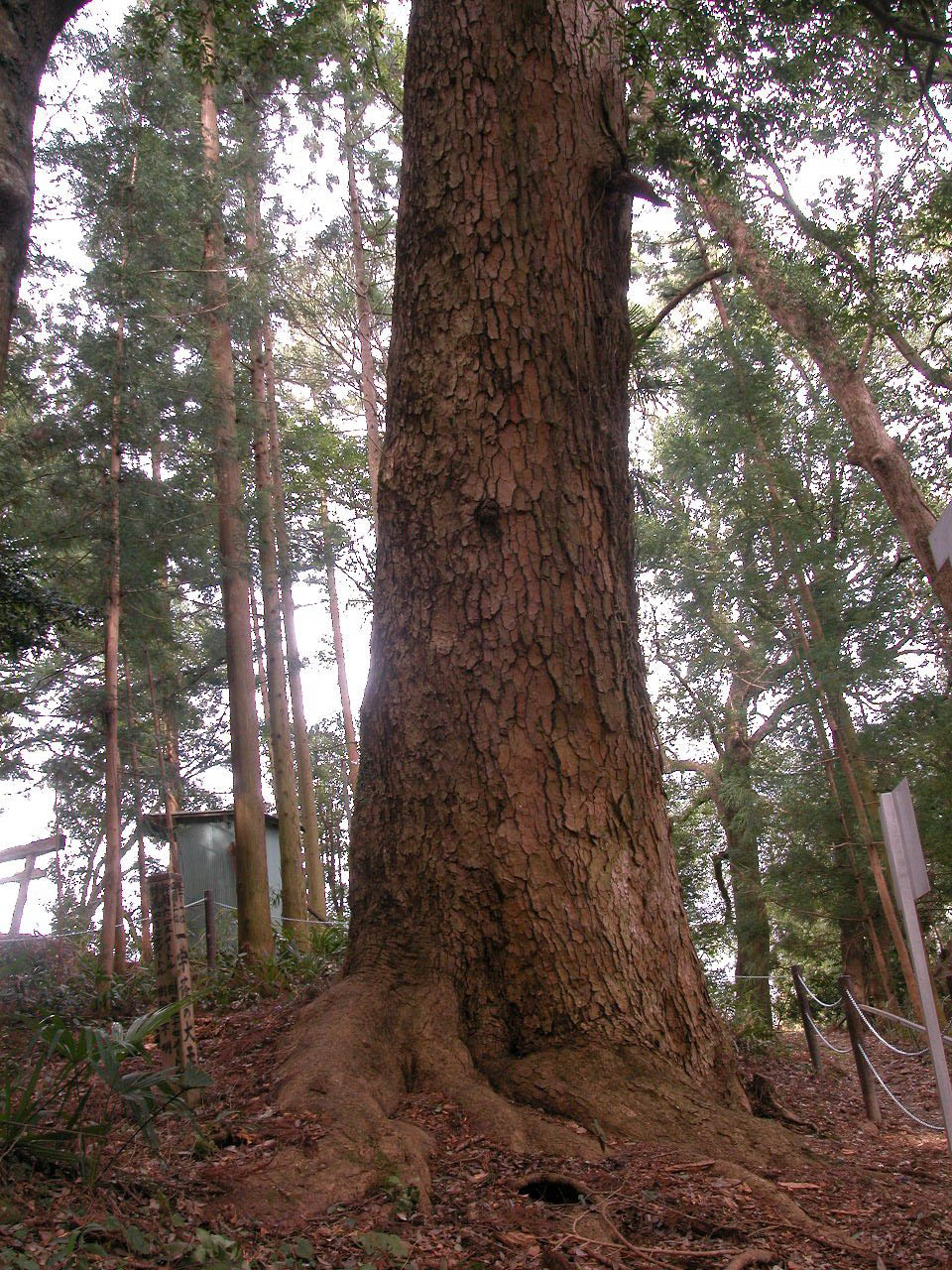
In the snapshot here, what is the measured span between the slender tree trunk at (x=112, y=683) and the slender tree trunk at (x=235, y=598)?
119cm

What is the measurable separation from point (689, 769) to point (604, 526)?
16179mm

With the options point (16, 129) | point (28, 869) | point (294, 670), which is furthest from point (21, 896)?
point (16, 129)

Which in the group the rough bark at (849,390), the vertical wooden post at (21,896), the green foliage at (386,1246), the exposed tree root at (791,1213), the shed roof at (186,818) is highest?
the rough bark at (849,390)

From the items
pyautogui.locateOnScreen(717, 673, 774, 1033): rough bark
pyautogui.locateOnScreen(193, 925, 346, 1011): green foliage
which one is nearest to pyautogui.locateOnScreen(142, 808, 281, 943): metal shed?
pyautogui.locateOnScreen(717, 673, 774, 1033): rough bark

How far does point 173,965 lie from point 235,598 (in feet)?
25.1

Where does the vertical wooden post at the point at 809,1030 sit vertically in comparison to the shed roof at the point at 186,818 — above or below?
below

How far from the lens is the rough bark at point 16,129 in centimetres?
301

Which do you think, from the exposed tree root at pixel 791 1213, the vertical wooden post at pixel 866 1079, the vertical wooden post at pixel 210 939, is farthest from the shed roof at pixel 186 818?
the exposed tree root at pixel 791 1213

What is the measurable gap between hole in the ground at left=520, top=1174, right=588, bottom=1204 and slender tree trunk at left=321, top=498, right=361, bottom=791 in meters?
13.5

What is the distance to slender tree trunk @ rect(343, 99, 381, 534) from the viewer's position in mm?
14078

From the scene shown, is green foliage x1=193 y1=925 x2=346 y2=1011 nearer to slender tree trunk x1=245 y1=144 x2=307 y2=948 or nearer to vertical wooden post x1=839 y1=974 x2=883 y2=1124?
slender tree trunk x1=245 y1=144 x2=307 y2=948

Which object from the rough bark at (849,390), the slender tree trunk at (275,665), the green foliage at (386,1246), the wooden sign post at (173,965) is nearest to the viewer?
the green foliage at (386,1246)

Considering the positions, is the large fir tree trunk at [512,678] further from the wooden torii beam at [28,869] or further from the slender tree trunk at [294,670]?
the slender tree trunk at [294,670]

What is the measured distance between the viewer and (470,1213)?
9.13ft
